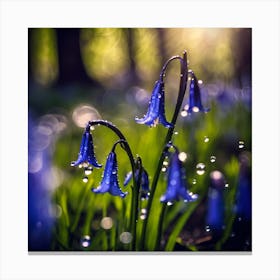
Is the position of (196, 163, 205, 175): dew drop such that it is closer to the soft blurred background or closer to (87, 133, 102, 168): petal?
the soft blurred background

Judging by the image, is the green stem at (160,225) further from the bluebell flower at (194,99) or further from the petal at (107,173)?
the bluebell flower at (194,99)

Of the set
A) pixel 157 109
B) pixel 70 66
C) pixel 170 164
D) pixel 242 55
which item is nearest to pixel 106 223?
pixel 170 164

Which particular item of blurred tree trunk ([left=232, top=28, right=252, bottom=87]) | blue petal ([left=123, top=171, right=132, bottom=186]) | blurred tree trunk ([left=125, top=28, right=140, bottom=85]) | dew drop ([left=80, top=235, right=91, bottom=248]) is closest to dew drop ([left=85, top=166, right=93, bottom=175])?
blue petal ([left=123, top=171, right=132, bottom=186])

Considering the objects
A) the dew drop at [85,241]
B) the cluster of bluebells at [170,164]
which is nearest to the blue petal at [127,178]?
the cluster of bluebells at [170,164]
